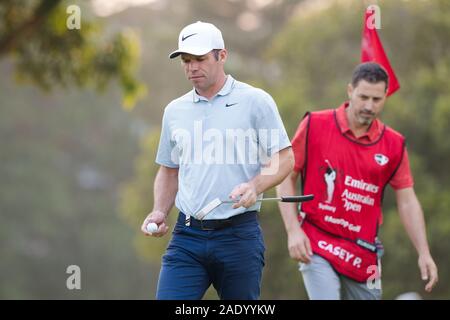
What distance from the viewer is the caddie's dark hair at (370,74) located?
8.02 meters

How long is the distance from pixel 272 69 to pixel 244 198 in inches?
1564

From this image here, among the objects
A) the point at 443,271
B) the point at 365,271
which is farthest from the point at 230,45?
the point at 365,271

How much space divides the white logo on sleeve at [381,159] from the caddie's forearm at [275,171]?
5.53 ft

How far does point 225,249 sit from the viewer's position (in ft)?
21.1

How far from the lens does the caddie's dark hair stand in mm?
8016

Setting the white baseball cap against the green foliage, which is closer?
the white baseball cap

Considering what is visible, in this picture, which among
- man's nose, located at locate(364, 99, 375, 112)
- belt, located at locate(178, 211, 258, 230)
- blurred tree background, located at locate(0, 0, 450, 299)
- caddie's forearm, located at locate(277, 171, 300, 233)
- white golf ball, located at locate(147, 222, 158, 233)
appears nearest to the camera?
belt, located at locate(178, 211, 258, 230)

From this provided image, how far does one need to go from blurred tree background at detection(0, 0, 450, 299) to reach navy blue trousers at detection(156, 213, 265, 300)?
718 centimetres

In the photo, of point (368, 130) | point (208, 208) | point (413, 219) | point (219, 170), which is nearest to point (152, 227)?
point (208, 208)

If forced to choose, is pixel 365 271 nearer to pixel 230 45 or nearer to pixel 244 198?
pixel 244 198

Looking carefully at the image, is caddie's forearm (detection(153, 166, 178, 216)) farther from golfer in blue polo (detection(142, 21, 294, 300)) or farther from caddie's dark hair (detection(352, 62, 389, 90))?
caddie's dark hair (detection(352, 62, 389, 90))

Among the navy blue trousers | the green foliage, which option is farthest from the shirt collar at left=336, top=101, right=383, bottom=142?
the green foliage

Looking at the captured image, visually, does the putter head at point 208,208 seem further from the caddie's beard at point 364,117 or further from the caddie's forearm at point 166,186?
the caddie's beard at point 364,117

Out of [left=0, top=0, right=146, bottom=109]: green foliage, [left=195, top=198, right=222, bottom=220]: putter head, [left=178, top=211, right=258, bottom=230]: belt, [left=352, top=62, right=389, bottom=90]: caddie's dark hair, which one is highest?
[left=0, top=0, right=146, bottom=109]: green foliage
